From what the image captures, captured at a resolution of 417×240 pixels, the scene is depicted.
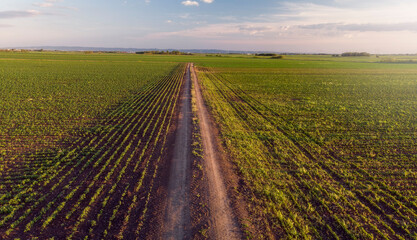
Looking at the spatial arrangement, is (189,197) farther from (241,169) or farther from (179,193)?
(241,169)

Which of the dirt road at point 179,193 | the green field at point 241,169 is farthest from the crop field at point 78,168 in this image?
the dirt road at point 179,193

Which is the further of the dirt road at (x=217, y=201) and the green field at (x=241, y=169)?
the green field at (x=241, y=169)

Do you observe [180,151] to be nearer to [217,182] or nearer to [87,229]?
[217,182]

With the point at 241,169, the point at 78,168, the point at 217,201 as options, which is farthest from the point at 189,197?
the point at 78,168

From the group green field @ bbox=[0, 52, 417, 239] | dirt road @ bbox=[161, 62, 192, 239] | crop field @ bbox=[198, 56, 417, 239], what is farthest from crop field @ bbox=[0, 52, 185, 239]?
crop field @ bbox=[198, 56, 417, 239]

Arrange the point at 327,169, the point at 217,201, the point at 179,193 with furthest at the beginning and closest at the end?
1. the point at 327,169
2. the point at 179,193
3. the point at 217,201

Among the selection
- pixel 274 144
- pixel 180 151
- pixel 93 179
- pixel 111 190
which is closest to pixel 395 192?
pixel 274 144

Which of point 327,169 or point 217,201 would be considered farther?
point 327,169

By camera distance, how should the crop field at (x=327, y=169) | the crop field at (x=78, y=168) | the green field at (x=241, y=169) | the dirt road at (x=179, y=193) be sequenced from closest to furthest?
the dirt road at (x=179, y=193) → the crop field at (x=78, y=168) → the green field at (x=241, y=169) → the crop field at (x=327, y=169)

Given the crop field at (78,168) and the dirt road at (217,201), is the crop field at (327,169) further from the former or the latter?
the crop field at (78,168)
